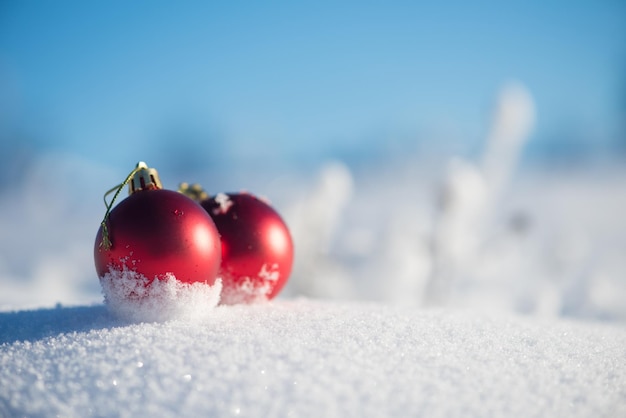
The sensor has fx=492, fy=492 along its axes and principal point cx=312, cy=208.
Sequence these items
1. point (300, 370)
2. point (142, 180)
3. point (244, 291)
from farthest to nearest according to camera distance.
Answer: point (244, 291) → point (142, 180) → point (300, 370)

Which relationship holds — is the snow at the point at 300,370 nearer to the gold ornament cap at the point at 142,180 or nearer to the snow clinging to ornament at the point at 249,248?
the snow clinging to ornament at the point at 249,248

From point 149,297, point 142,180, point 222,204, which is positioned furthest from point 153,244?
point 222,204

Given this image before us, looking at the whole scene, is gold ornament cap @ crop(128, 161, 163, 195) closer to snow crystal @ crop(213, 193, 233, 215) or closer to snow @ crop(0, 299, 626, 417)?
snow crystal @ crop(213, 193, 233, 215)

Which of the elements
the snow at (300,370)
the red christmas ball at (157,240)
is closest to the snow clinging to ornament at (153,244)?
the red christmas ball at (157,240)

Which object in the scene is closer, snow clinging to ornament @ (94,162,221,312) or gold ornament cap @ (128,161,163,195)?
snow clinging to ornament @ (94,162,221,312)

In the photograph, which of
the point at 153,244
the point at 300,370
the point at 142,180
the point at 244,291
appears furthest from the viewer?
the point at 244,291

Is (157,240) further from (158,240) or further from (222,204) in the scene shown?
(222,204)

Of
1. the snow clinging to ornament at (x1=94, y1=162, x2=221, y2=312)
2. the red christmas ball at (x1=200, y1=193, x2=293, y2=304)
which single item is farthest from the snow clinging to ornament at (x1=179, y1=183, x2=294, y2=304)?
the snow clinging to ornament at (x1=94, y1=162, x2=221, y2=312)

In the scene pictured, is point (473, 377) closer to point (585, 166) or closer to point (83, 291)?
point (83, 291)
